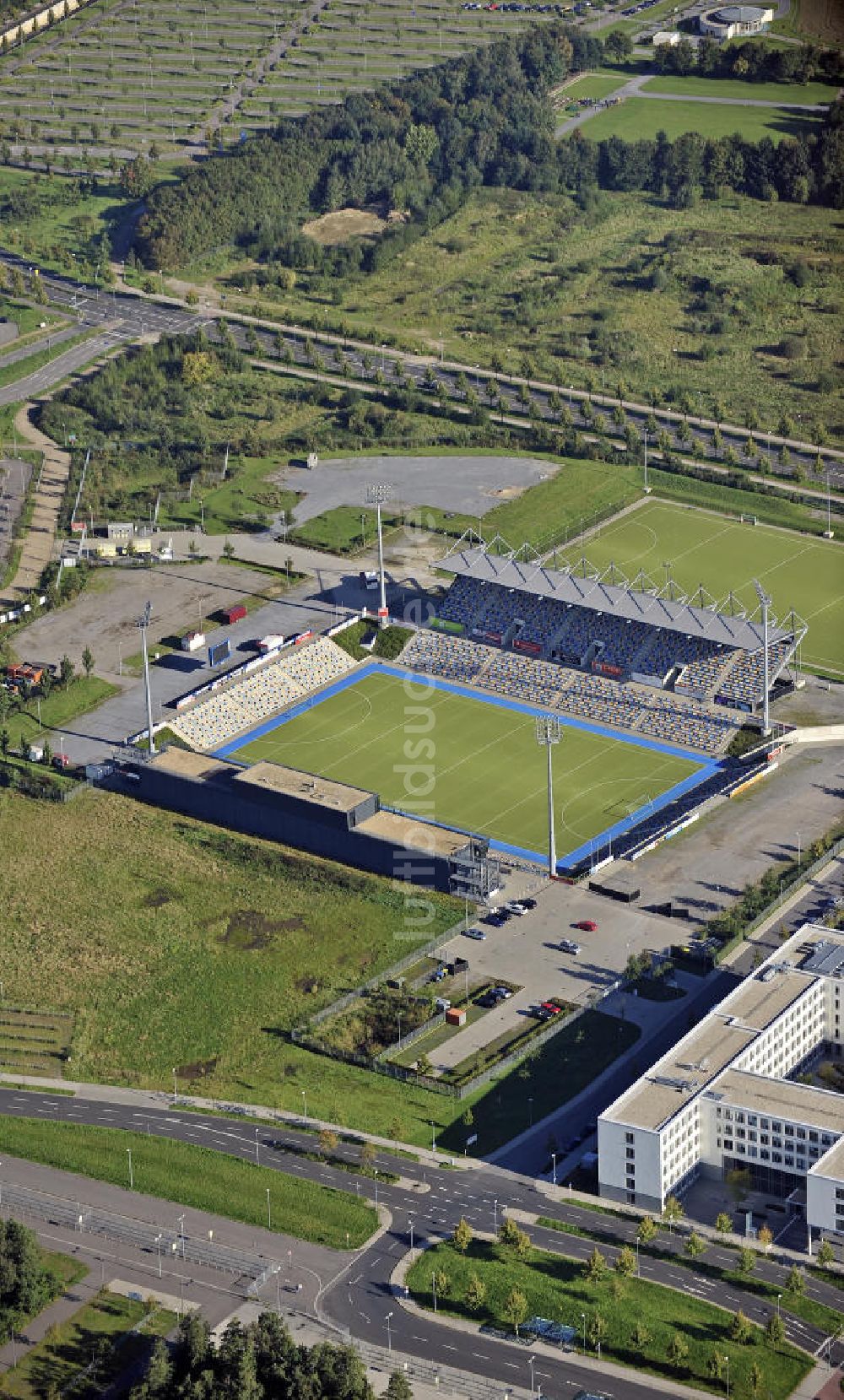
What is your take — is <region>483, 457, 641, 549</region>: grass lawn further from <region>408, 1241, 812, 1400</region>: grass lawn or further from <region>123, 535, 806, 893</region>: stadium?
<region>408, 1241, 812, 1400</region>: grass lawn

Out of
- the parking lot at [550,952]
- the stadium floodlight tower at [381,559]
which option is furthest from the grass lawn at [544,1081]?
the stadium floodlight tower at [381,559]

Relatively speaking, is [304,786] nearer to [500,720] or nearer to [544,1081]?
[500,720]

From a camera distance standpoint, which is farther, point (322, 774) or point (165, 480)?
point (165, 480)

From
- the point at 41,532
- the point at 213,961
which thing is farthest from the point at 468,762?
the point at 41,532

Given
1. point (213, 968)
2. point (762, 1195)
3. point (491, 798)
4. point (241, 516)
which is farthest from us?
point (241, 516)

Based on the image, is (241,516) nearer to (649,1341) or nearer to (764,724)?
(764,724)

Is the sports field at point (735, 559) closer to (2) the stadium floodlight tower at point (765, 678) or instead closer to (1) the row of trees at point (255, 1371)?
(2) the stadium floodlight tower at point (765, 678)

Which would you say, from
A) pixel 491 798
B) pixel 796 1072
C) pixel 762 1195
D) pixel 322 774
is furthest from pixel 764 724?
pixel 762 1195
